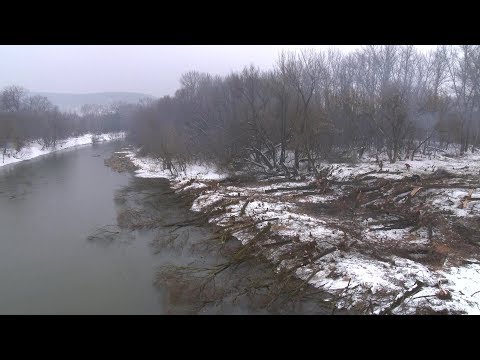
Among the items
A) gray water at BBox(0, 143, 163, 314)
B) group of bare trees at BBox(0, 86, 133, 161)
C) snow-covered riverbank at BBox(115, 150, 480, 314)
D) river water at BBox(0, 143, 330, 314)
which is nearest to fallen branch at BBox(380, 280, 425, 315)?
snow-covered riverbank at BBox(115, 150, 480, 314)

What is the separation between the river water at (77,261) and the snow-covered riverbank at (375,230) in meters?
2.00

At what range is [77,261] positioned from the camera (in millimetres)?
11930

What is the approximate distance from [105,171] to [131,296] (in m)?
25.4

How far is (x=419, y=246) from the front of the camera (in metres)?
11.0

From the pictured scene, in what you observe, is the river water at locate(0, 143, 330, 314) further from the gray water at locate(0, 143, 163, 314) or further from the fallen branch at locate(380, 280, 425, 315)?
the fallen branch at locate(380, 280, 425, 315)

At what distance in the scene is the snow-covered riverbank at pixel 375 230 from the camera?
8672 mm

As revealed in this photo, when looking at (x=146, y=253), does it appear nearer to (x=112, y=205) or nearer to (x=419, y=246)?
(x=112, y=205)

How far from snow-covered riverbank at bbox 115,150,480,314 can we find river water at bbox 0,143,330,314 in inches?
78.6

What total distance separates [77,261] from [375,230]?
10.8 m

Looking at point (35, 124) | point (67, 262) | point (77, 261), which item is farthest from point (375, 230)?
point (35, 124)

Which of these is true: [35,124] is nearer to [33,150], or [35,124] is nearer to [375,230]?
[33,150]

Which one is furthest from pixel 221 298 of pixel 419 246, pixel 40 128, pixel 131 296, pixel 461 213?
pixel 40 128

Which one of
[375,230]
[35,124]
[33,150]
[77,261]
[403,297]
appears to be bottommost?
[33,150]
